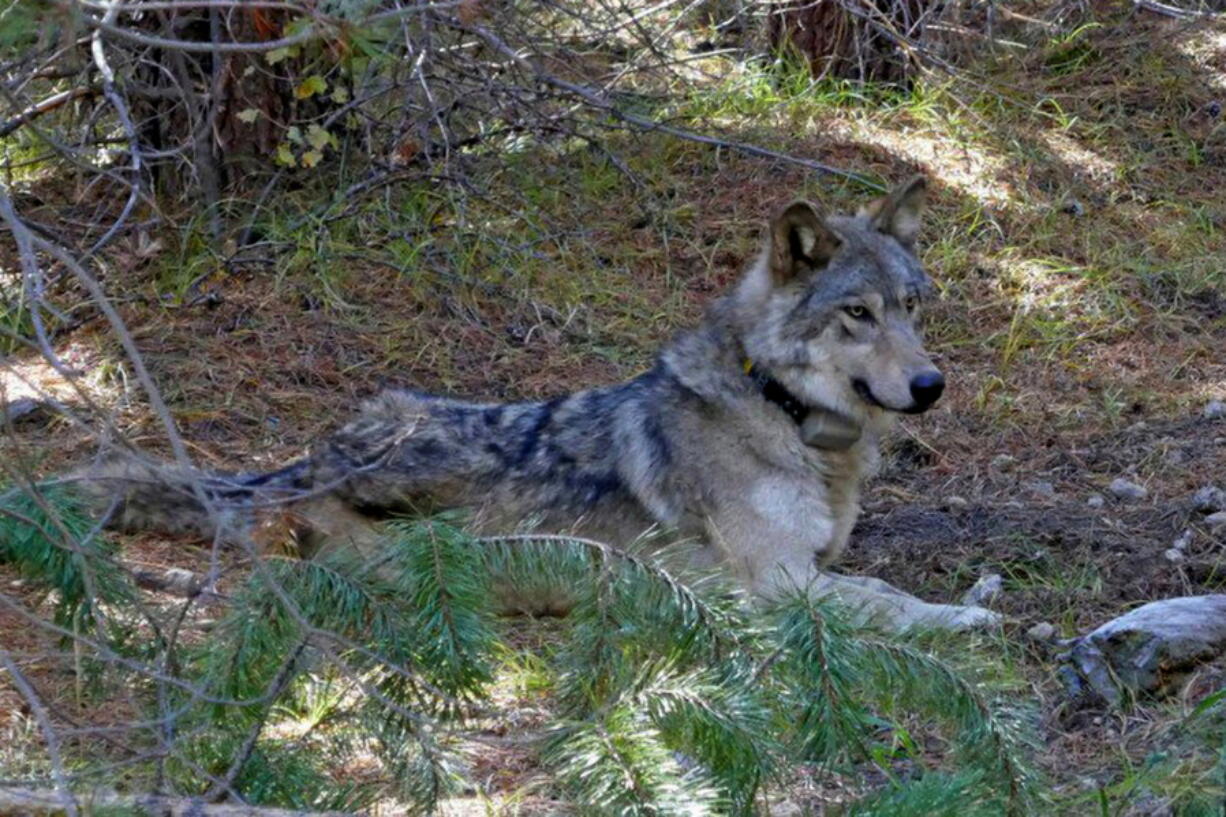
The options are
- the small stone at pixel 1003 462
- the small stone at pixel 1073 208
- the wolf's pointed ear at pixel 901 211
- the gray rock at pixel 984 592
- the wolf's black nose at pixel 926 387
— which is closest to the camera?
the wolf's black nose at pixel 926 387

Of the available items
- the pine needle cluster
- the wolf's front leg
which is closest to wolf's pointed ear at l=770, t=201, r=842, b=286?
the wolf's front leg

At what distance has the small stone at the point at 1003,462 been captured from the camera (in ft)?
22.2

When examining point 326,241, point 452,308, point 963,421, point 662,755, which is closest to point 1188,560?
point 963,421

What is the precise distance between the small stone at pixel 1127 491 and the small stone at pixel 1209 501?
32 cm

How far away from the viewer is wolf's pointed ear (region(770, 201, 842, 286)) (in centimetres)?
543

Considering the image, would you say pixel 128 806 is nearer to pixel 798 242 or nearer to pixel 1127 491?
Answer: pixel 798 242

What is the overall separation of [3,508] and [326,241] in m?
4.82

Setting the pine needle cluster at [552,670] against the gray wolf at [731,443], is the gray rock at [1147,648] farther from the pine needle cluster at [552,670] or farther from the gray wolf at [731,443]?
the pine needle cluster at [552,670]

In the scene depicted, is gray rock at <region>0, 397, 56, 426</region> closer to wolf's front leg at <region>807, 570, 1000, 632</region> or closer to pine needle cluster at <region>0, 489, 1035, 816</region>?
pine needle cluster at <region>0, 489, 1035, 816</region>

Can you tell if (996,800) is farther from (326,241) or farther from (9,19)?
(326,241)

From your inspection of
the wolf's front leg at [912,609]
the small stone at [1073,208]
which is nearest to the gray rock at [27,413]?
the wolf's front leg at [912,609]

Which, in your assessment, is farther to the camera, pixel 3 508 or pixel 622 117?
pixel 622 117

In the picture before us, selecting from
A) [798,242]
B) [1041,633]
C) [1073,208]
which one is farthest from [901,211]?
[1073,208]

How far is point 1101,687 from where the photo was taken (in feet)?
14.7
